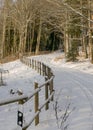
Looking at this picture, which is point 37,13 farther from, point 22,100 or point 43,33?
point 22,100

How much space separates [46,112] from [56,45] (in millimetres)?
69705

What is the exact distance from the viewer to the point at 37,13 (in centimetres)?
6644

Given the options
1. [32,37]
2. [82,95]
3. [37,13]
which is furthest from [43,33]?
[82,95]

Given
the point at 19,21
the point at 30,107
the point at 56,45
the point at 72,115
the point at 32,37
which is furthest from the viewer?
the point at 56,45

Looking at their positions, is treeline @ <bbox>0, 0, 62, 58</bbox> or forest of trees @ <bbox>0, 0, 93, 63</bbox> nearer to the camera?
forest of trees @ <bbox>0, 0, 93, 63</bbox>

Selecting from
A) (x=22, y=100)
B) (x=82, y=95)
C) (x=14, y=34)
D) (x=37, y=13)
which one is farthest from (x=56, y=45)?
(x=22, y=100)

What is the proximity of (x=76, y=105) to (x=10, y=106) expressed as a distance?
2491mm

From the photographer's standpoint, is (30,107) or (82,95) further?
Answer: (82,95)

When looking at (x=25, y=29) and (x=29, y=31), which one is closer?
(x=25, y=29)

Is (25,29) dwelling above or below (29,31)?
above

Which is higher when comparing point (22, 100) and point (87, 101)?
point (22, 100)

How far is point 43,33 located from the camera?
7694cm

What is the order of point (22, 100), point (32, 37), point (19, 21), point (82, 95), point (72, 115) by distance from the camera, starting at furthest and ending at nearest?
point (32, 37) < point (19, 21) < point (82, 95) < point (72, 115) < point (22, 100)

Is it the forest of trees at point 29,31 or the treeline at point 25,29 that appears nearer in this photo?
the forest of trees at point 29,31
